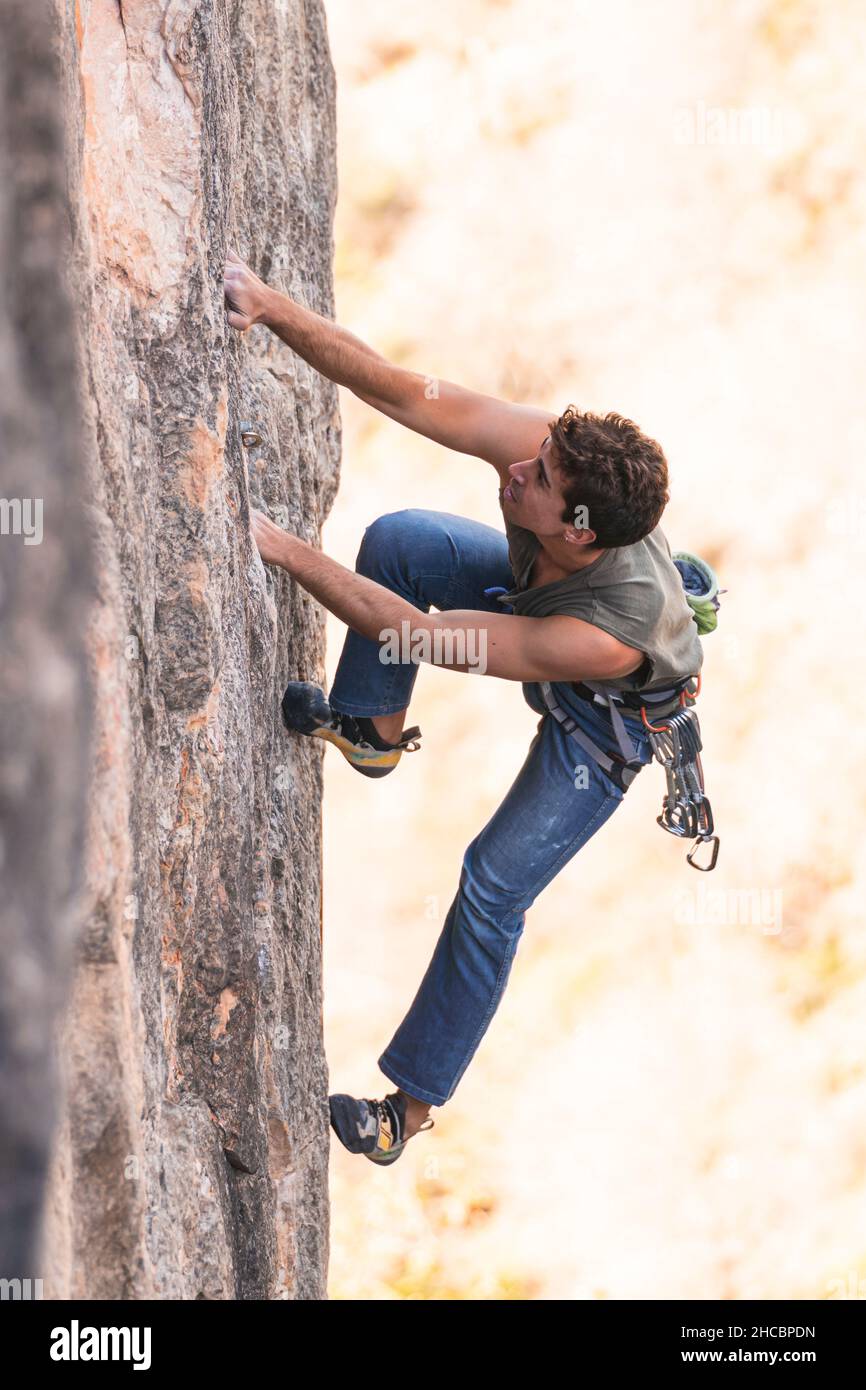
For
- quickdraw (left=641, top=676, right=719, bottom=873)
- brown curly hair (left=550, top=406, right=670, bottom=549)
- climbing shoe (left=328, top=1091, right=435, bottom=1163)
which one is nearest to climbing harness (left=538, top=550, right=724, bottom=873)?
quickdraw (left=641, top=676, right=719, bottom=873)

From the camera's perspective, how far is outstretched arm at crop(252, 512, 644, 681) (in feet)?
11.9

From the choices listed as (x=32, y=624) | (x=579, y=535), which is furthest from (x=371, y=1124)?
(x=32, y=624)

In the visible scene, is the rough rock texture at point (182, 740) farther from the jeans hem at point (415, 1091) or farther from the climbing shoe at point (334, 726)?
the jeans hem at point (415, 1091)

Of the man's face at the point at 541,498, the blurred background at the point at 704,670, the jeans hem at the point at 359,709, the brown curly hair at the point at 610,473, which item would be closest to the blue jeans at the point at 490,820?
A: the jeans hem at the point at 359,709

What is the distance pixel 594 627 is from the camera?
3.80m

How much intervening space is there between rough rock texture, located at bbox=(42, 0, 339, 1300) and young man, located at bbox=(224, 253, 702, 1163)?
0.22 metres

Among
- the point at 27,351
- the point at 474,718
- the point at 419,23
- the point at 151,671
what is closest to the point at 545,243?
the point at 419,23

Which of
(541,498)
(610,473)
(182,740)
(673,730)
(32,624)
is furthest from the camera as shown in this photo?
(673,730)

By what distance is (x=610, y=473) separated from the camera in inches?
142

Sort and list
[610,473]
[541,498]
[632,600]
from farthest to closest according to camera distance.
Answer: [632,600], [541,498], [610,473]

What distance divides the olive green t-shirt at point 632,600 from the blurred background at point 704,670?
28.9ft

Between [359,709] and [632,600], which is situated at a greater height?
[632,600]

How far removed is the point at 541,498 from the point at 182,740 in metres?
1.25

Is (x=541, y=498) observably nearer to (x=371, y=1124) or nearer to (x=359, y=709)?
(x=359, y=709)
